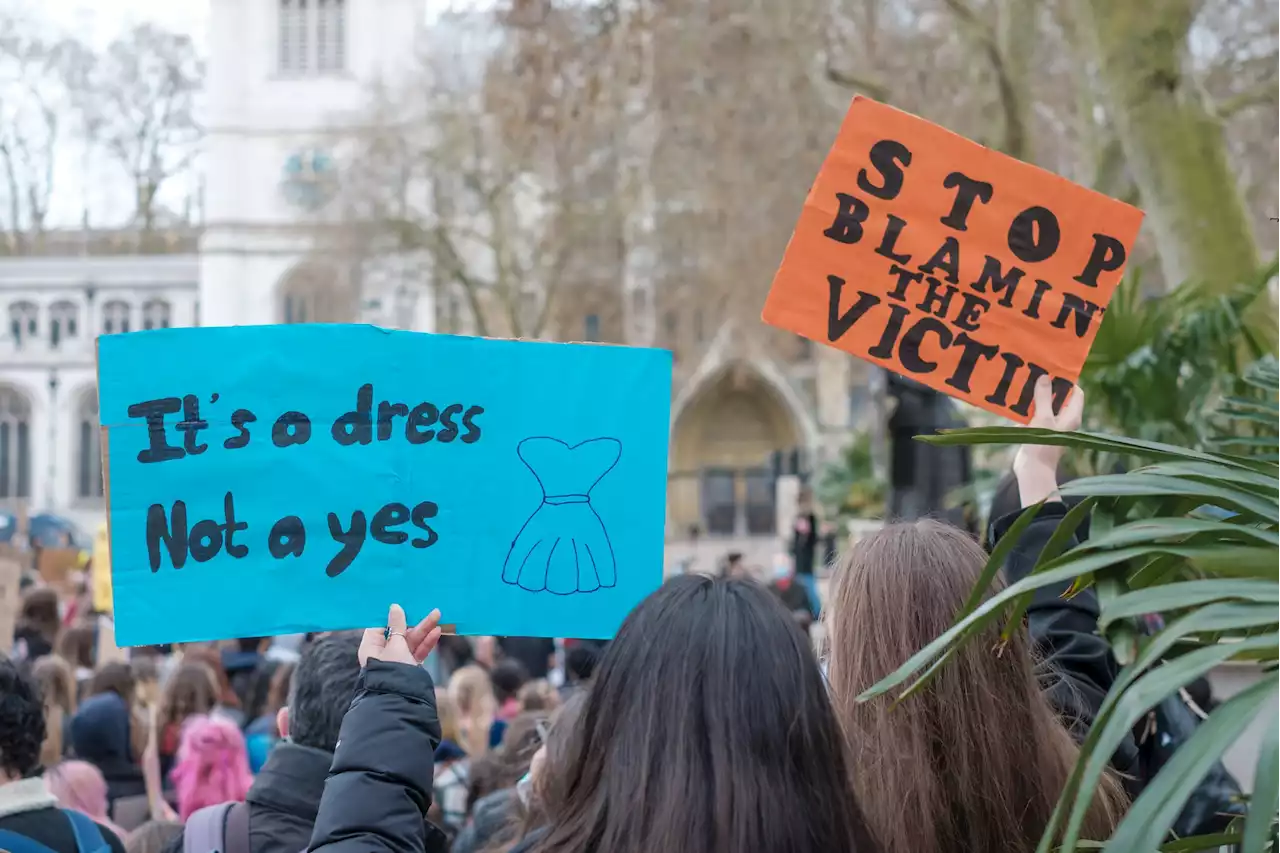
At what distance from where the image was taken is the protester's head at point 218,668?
23.3 feet

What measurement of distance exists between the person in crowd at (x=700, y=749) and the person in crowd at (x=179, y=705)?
411 centimetres

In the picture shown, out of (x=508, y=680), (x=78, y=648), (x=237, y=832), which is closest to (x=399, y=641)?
(x=237, y=832)

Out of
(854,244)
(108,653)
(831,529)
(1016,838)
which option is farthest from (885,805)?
(831,529)

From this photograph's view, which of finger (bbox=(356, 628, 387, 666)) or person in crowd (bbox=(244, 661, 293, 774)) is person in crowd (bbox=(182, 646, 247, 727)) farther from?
finger (bbox=(356, 628, 387, 666))

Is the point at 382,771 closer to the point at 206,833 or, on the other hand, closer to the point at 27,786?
the point at 206,833

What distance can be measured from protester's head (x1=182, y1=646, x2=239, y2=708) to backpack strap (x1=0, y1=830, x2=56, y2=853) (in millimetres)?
3769

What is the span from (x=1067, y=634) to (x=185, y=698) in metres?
3.91

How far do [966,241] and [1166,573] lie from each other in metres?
1.80

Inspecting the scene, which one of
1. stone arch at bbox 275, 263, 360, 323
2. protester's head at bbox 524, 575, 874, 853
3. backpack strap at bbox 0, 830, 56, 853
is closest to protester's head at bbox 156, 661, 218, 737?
backpack strap at bbox 0, 830, 56, 853

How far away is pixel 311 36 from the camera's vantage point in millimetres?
53688

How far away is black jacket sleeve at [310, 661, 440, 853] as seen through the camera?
6.48ft

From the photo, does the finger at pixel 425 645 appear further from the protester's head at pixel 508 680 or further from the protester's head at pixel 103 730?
the protester's head at pixel 508 680

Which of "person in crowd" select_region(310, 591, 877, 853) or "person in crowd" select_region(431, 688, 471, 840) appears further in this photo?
"person in crowd" select_region(431, 688, 471, 840)

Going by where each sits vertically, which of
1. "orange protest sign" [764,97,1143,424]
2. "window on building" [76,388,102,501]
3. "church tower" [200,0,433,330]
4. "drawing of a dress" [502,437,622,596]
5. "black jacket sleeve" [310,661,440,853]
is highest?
"church tower" [200,0,433,330]
